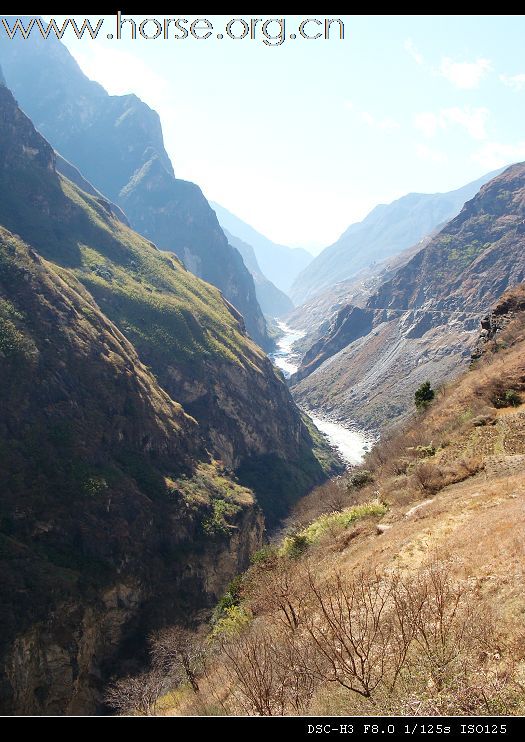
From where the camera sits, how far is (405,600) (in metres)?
12.7

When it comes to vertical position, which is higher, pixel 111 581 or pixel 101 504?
pixel 101 504

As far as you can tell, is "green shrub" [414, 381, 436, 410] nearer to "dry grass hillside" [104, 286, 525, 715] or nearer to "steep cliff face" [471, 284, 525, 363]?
"steep cliff face" [471, 284, 525, 363]

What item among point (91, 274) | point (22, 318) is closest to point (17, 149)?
point (91, 274)

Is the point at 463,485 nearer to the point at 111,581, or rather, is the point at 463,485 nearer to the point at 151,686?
the point at 151,686

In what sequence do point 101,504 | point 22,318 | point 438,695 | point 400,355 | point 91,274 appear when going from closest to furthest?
point 438,695
point 101,504
point 22,318
point 91,274
point 400,355

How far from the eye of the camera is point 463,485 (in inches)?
976

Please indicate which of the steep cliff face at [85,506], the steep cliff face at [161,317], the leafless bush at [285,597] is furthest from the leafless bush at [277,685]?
the steep cliff face at [161,317]

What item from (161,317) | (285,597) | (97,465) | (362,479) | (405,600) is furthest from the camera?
(161,317)

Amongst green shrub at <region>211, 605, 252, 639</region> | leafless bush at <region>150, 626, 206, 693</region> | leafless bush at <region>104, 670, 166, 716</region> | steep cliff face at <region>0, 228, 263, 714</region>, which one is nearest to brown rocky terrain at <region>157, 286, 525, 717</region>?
green shrub at <region>211, 605, 252, 639</region>

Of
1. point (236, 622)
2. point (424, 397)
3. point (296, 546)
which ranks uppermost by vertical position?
point (236, 622)

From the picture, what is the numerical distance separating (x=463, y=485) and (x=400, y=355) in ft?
538

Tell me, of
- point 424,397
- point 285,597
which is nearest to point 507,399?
point 424,397

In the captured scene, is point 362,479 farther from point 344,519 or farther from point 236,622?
point 236,622
